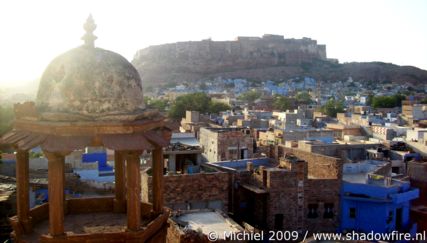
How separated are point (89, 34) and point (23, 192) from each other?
1638 millimetres

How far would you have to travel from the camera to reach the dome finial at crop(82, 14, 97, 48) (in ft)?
14.5

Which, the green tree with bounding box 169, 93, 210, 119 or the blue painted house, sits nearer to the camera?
the blue painted house

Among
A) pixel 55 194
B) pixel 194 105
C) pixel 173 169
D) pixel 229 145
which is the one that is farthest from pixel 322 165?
pixel 194 105

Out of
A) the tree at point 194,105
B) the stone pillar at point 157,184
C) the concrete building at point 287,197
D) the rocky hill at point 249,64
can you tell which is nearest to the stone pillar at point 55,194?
the stone pillar at point 157,184

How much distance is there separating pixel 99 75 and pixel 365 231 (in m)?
13.6

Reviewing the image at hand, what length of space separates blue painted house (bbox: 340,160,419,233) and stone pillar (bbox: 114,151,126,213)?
11.7 meters

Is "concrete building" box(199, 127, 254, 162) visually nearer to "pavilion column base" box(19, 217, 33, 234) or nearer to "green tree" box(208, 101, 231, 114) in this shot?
"pavilion column base" box(19, 217, 33, 234)

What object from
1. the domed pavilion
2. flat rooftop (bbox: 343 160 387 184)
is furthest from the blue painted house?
the domed pavilion

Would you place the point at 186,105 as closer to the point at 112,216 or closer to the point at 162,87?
the point at 112,216

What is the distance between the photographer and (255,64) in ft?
397

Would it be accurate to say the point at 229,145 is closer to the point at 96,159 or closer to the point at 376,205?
the point at 96,159

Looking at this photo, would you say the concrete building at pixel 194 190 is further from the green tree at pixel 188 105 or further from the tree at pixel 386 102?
the tree at pixel 386 102

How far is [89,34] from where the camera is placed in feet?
14.5

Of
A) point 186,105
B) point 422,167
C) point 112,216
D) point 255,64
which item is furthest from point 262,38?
point 112,216
